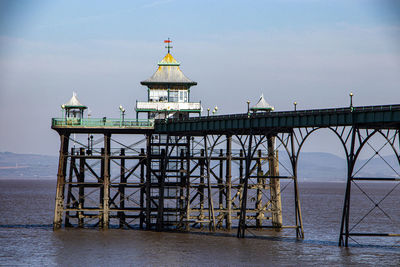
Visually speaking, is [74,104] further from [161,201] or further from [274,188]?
[274,188]

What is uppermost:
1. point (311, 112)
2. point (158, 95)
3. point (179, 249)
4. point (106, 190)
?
point (158, 95)

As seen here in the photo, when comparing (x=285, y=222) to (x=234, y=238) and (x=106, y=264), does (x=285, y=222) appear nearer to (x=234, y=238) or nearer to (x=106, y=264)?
(x=234, y=238)

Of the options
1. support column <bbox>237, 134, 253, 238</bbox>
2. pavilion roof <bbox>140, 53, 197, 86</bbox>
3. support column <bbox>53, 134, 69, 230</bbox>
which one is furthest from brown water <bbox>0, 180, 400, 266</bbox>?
pavilion roof <bbox>140, 53, 197, 86</bbox>

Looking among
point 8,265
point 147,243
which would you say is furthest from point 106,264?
point 147,243

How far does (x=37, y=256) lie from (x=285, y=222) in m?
38.4

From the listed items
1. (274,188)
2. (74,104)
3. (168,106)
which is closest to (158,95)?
(168,106)

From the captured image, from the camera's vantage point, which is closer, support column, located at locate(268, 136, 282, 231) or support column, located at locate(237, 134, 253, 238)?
support column, located at locate(237, 134, 253, 238)

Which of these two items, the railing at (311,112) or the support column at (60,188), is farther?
the support column at (60,188)

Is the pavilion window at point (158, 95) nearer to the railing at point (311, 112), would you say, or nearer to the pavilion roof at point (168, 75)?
the pavilion roof at point (168, 75)

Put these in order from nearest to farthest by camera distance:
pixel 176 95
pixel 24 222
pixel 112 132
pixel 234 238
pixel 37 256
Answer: pixel 37 256, pixel 234 238, pixel 112 132, pixel 176 95, pixel 24 222

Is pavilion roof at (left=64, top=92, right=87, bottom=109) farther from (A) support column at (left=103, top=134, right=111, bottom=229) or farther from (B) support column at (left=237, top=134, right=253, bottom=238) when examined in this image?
(B) support column at (left=237, top=134, right=253, bottom=238)

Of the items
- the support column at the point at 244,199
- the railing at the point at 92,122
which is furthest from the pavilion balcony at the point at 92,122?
the support column at the point at 244,199

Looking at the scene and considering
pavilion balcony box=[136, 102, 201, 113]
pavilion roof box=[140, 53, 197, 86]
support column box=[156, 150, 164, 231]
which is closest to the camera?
support column box=[156, 150, 164, 231]

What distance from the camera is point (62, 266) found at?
4978 cm
